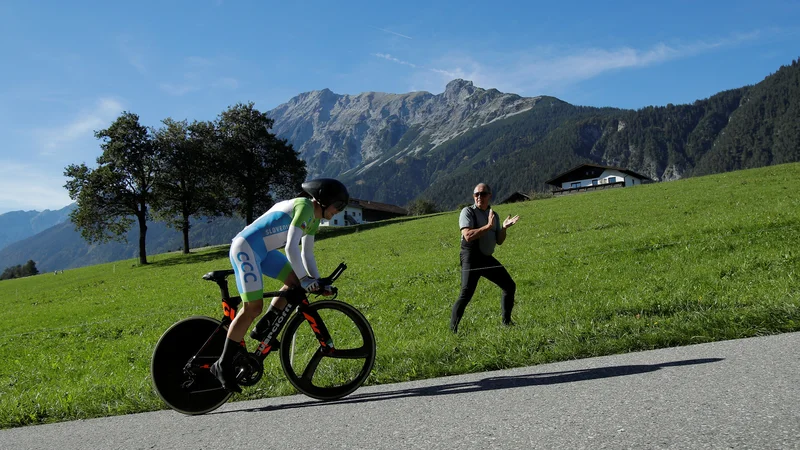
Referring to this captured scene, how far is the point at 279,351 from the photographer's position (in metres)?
5.36

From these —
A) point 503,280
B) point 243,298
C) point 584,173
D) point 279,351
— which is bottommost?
point 279,351

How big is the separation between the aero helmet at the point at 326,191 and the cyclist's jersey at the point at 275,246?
126 mm

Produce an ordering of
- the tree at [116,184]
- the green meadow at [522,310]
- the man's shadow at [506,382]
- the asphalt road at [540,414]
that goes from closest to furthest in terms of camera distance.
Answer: the asphalt road at [540,414], the man's shadow at [506,382], the green meadow at [522,310], the tree at [116,184]

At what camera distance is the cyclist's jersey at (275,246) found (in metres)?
5.09

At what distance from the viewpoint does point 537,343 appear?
6.00 m

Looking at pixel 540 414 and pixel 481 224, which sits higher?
pixel 481 224

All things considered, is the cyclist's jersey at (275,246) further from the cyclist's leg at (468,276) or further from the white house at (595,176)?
the white house at (595,176)

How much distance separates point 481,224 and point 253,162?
56669 millimetres

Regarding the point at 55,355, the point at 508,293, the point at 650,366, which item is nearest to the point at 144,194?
the point at 55,355

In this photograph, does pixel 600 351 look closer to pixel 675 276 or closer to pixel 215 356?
pixel 215 356

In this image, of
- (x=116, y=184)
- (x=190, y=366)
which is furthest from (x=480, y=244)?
(x=116, y=184)

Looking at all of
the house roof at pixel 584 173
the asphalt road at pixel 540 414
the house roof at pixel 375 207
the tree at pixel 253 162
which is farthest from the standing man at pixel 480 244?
the house roof at pixel 375 207

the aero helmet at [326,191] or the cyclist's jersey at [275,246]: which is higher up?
the aero helmet at [326,191]

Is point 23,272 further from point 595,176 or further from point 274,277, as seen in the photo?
point 274,277
